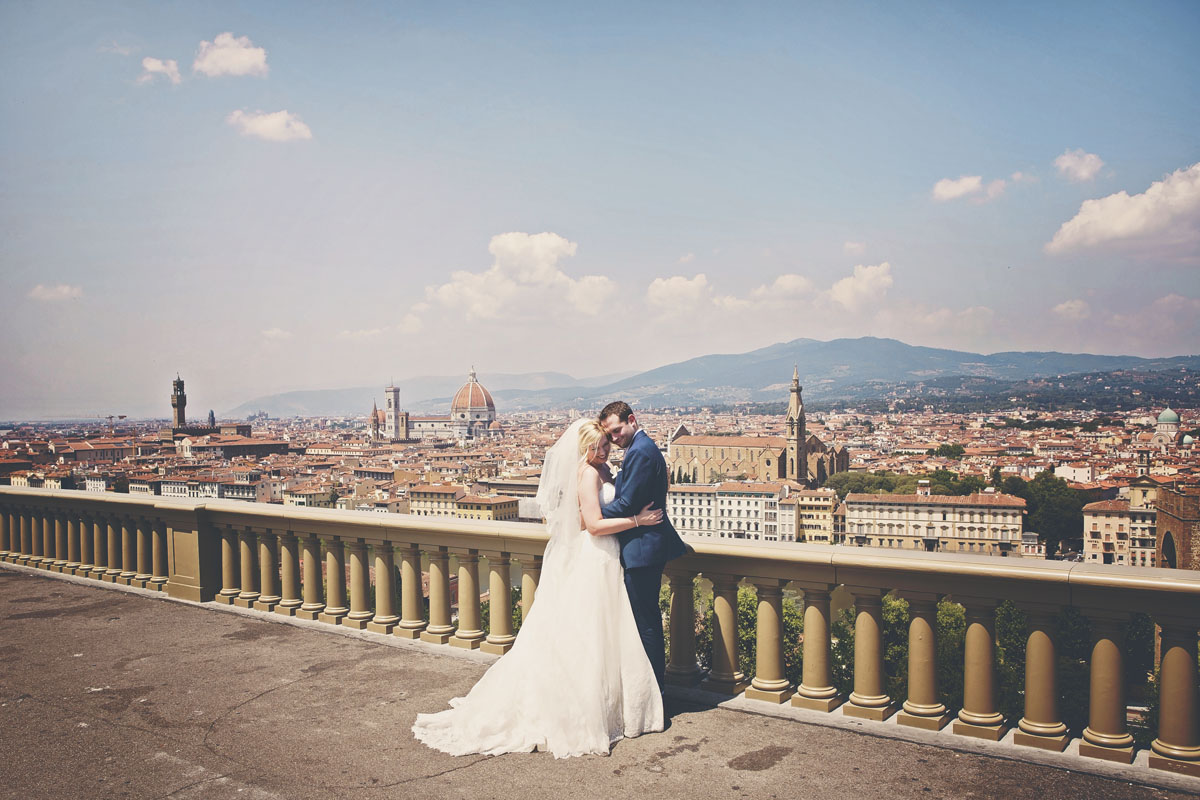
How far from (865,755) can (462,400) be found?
173 m

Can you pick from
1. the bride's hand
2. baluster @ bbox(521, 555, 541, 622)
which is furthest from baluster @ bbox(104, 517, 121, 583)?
the bride's hand

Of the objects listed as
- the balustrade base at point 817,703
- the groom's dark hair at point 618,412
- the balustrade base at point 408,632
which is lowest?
the balustrade base at point 817,703

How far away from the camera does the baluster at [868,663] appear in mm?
3414

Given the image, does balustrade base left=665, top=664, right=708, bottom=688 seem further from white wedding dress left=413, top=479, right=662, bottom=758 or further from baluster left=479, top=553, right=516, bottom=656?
baluster left=479, top=553, right=516, bottom=656

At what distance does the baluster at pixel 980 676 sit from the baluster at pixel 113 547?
5924mm

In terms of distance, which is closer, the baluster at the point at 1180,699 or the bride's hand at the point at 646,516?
the baluster at the point at 1180,699

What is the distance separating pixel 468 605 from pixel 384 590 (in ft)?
2.07

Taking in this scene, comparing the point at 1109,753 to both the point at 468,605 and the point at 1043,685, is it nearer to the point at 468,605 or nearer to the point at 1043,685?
the point at 1043,685

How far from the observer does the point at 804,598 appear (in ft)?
11.6

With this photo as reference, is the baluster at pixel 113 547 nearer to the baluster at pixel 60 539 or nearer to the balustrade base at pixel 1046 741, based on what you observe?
the baluster at pixel 60 539

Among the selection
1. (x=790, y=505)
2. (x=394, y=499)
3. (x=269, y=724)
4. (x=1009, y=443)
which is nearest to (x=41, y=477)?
(x=394, y=499)

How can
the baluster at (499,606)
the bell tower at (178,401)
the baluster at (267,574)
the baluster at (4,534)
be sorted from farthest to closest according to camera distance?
1. the bell tower at (178,401)
2. the baluster at (4,534)
3. the baluster at (267,574)
4. the baluster at (499,606)

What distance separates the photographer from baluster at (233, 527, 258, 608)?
5527 millimetres

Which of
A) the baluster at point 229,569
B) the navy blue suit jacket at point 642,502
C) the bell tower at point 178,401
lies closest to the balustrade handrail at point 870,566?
the navy blue suit jacket at point 642,502
